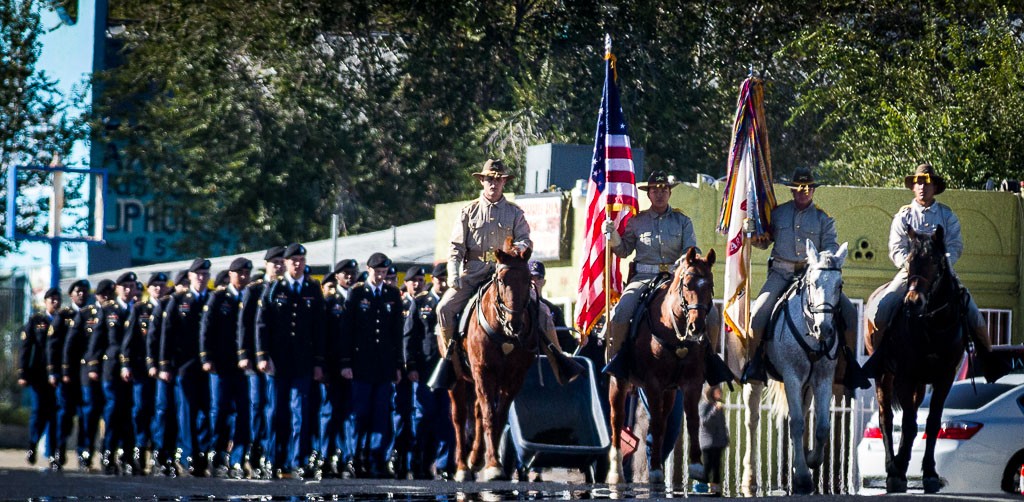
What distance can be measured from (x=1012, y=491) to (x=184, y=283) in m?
8.87

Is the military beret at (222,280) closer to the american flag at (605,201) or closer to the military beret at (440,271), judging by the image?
the military beret at (440,271)

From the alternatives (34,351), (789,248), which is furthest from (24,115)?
(789,248)

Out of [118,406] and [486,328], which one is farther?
[118,406]

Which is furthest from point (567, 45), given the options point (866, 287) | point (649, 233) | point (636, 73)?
point (649, 233)

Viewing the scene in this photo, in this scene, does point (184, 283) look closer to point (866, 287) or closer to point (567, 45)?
point (866, 287)

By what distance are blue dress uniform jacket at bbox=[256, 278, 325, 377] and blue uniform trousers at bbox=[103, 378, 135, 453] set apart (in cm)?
252

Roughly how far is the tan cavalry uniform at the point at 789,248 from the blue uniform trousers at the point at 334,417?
16.3 feet

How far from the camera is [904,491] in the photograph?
1609 cm

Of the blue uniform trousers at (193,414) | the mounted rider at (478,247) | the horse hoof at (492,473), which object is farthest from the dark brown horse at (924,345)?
the blue uniform trousers at (193,414)

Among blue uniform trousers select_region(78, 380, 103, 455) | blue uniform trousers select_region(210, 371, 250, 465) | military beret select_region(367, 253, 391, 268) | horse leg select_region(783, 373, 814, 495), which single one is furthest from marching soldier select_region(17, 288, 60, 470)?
horse leg select_region(783, 373, 814, 495)

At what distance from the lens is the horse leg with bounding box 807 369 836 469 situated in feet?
52.3

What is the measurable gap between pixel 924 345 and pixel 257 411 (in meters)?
6.94

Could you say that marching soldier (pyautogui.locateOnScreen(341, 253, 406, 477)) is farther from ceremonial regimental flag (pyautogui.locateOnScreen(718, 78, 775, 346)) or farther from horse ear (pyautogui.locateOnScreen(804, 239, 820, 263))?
horse ear (pyautogui.locateOnScreen(804, 239, 820, 263))

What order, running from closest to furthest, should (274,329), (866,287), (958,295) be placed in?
(958,295)
(274,329)
(866,287)
